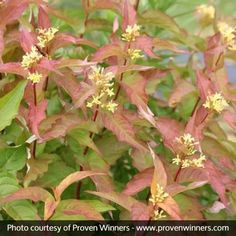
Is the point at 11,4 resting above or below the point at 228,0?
below

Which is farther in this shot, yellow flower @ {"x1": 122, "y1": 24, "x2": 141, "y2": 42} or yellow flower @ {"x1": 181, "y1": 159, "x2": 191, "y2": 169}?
yellow flower @ {"x1": 122, "y1": 24, "x2": 141, "y2": 42}

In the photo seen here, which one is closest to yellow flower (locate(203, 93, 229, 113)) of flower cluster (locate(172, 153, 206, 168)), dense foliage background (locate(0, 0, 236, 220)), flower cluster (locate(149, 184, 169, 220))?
dense foliage background (locate(0, 0, 236, 220))

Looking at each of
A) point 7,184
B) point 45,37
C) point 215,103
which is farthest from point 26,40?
point 215,103

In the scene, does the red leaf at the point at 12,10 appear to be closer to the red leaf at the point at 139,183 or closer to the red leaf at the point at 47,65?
the red leaf at the point at 47,65

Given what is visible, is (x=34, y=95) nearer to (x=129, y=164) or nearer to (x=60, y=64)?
(x=60, y=64)

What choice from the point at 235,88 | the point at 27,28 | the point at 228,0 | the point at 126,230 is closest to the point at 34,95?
the point at 27,28

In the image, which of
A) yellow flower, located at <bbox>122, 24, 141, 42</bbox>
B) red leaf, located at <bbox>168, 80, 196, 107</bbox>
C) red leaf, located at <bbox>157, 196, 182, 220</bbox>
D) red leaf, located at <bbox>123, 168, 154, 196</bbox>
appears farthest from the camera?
red leaf, located at <bbox>168, 80, 196, 107</bbox>

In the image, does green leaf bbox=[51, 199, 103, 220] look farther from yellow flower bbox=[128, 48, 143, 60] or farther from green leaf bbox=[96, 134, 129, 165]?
yellow flower bbox=[128, 48, 143, 60]
